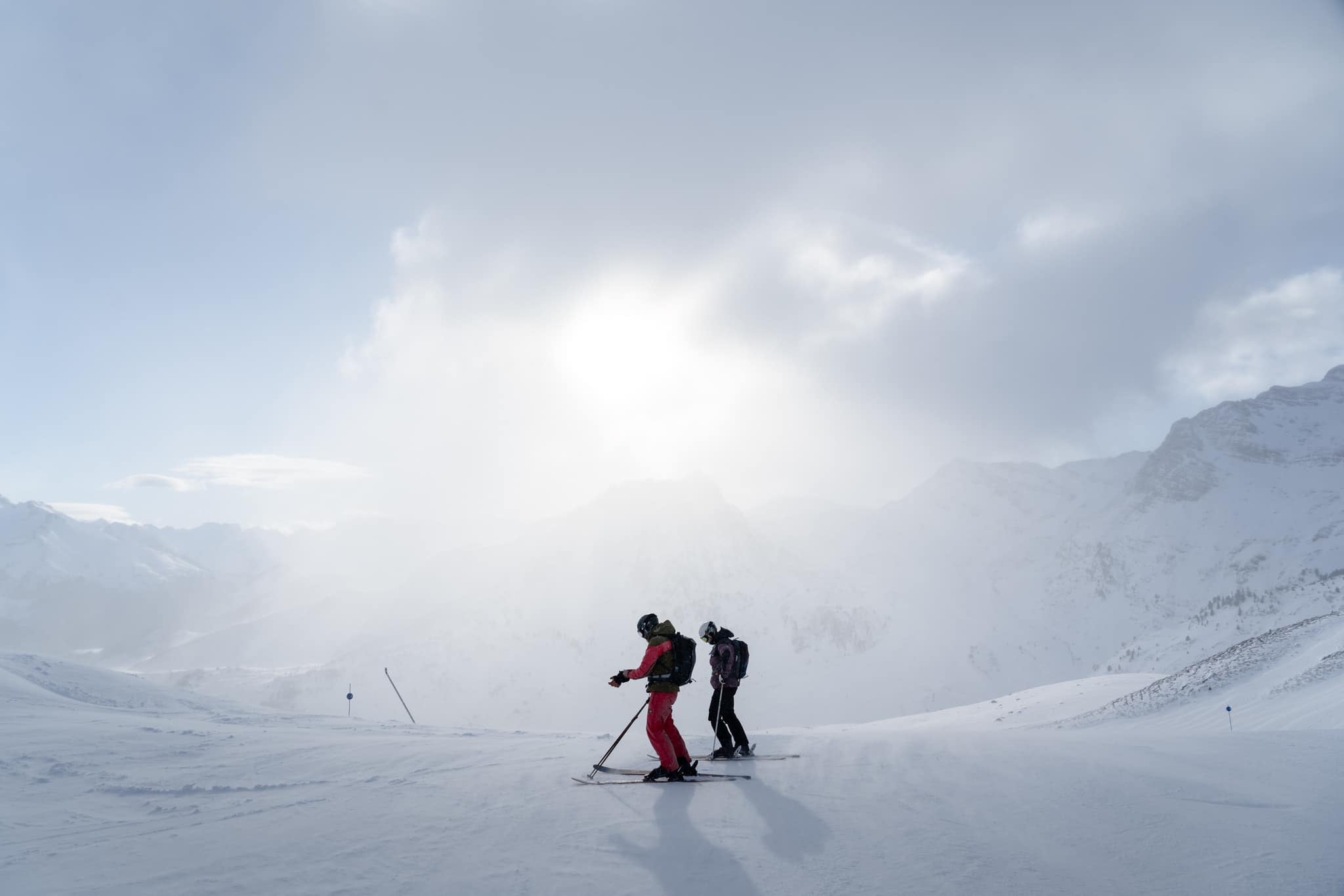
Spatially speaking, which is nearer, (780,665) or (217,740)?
(217,740)

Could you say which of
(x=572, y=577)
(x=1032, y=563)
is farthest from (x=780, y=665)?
(x=1032, y=563)

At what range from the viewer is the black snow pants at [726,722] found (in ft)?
34.8

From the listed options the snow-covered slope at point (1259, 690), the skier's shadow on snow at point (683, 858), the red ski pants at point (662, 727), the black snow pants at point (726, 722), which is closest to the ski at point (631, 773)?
the red ski pants at point (662, 727)

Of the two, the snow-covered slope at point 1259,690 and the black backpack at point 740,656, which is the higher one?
the black backpack at point 740,656

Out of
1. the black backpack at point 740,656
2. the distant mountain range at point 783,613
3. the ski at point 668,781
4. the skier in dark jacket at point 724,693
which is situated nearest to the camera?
the ski at point 668,781

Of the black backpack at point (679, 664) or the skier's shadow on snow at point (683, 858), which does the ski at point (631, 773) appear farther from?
the skier's shadow on snow at point (683, 858)

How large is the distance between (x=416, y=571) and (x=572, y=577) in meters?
47.2

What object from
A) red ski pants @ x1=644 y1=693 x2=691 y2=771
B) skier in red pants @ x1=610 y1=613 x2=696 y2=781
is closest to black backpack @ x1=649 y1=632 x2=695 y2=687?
skier in red pants @ x1=610 y1=613 x2=696 y2=781

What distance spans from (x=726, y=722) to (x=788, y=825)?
12.8 feet

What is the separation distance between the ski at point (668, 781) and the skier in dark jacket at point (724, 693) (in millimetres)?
1430

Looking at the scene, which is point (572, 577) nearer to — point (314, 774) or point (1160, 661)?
point (1160, 661)

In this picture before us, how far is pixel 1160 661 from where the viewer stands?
214ft

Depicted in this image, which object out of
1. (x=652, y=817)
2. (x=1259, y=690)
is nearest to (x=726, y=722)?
(x=652, y=817)

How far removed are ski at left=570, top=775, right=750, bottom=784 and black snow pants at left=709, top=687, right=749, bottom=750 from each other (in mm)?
1520
